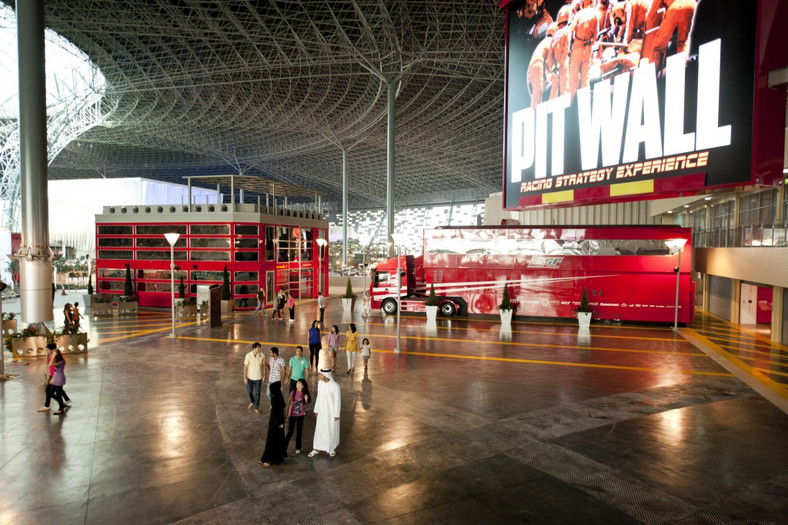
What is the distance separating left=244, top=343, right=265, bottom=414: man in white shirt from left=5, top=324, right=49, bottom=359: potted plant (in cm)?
1043

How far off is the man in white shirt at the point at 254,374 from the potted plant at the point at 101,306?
20793mm

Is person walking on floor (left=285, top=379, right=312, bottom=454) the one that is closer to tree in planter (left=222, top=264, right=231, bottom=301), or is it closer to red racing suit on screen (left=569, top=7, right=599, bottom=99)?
red racing suit on screen (left=569, top=7, right=599, bottom=99)

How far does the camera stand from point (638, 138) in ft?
31.8

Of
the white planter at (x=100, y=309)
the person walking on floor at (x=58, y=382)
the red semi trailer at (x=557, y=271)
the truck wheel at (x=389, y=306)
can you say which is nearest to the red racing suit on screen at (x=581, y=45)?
the person walking on floor at (x=58, y=382)

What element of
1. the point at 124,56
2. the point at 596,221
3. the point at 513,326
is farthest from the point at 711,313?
the point at 124,56

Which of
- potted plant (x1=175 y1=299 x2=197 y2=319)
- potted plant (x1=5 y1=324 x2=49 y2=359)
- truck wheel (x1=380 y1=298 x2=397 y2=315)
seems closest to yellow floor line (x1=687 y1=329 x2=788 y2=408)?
truck wheel (x1=380 y1=298 x2=397 y2=315)

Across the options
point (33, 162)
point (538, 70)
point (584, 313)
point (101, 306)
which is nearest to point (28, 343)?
point (33, 162)

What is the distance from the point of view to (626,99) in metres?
9.91

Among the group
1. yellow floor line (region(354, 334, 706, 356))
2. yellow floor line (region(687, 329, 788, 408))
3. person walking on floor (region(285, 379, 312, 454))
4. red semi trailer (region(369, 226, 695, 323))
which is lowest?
yellow floor line (region(354, 334, 706, 356))

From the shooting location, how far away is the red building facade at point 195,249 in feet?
102

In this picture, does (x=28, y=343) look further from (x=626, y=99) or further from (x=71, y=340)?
(x=626, y=99)

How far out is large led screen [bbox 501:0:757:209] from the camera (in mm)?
8398

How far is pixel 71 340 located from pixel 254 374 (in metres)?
10.5

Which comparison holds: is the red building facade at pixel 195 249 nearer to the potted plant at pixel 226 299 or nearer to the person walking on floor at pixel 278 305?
the potted plant at pixel 226 299
